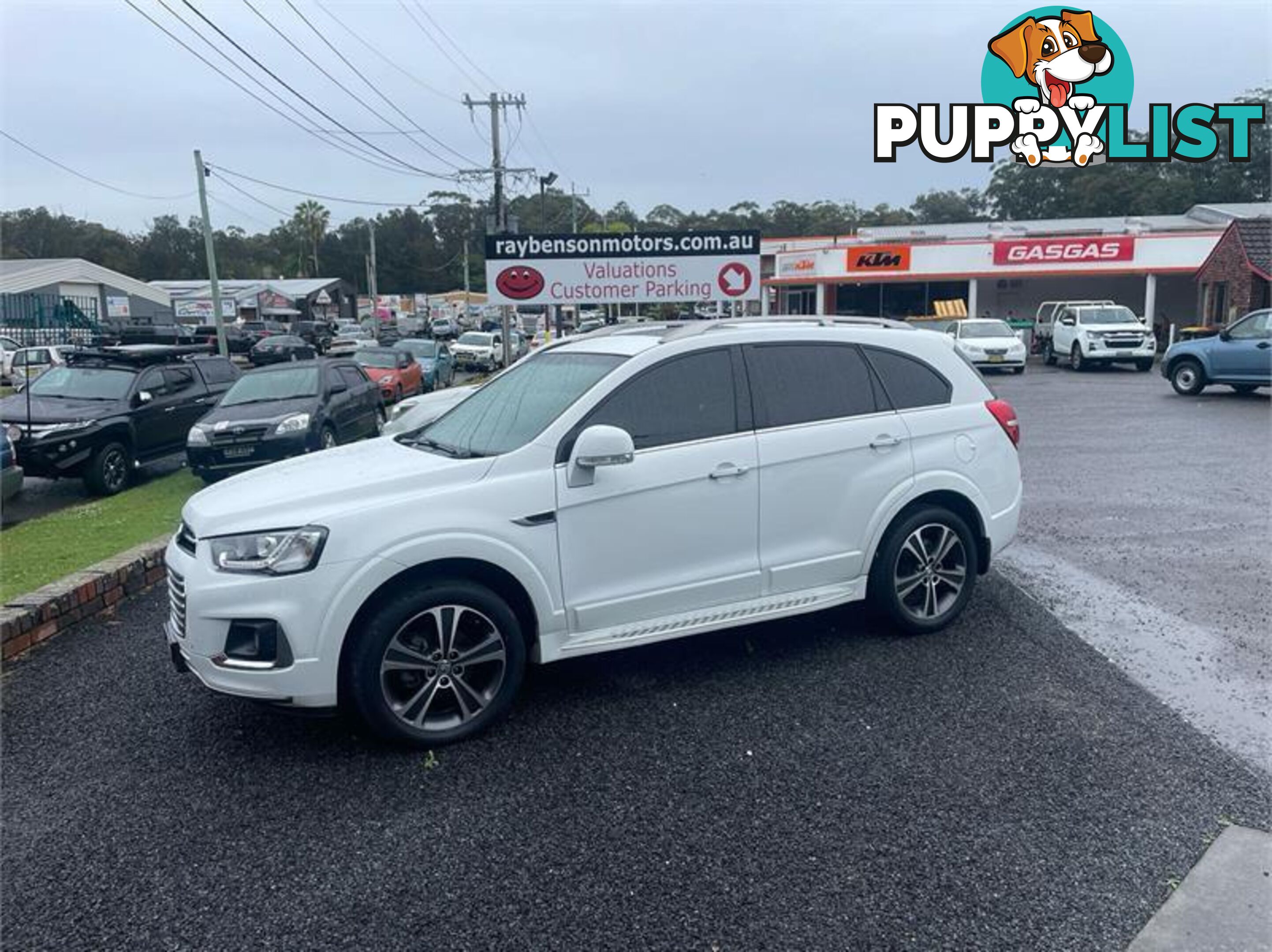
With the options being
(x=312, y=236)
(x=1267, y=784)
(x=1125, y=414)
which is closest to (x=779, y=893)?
(x=1267, y=784)

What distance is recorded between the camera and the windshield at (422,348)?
27484 mm

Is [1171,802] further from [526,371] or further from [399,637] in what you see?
[526,371]

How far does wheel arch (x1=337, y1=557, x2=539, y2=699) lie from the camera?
13.4ft

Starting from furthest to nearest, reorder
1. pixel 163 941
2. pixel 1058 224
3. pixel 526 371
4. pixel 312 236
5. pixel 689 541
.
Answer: pixel 312 236
pixel 1058 224
pixel 526 371
pixel 689 541
pixel 163 941

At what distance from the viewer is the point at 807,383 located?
17.4 feet

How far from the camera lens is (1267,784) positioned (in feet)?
12.6

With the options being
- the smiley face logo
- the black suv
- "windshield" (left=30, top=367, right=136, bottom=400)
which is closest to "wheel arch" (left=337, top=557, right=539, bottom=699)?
the black suv

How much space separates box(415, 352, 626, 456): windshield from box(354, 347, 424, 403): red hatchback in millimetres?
16137

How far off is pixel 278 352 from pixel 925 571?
37.6m

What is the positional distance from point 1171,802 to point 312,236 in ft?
377

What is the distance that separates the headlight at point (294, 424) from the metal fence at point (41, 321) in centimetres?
2568

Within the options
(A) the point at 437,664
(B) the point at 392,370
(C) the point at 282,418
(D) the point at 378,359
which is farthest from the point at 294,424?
(D) the point at 378,359

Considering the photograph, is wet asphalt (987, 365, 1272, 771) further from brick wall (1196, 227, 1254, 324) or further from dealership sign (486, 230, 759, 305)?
brick wall (1196, 227, 1254, 324)

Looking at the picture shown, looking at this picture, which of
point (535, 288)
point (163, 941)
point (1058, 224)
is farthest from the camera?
point (1058, 224)
